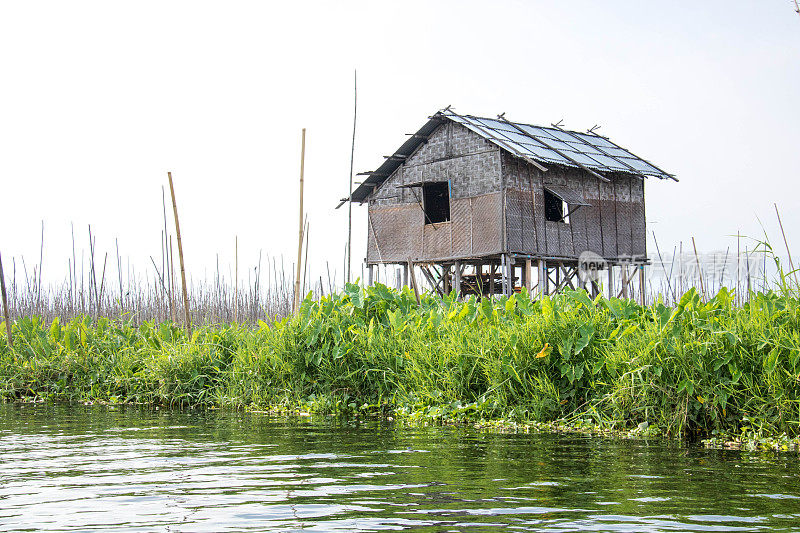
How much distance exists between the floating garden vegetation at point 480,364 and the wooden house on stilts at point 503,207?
25.7ft

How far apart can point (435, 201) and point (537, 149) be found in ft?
10.6

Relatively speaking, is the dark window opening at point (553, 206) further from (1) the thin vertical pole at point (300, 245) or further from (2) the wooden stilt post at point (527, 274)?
(1) the thin vertical pole at point (300, 245)

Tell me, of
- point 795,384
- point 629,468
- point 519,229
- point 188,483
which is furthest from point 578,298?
point 519,229

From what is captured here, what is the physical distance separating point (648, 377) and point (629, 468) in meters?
1.42

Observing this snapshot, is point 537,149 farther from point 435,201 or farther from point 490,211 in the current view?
point 435,201

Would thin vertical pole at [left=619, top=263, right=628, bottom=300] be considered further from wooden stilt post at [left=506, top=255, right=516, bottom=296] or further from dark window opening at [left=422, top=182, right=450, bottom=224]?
dark window opening at [left=422, top=182, right=450, bottom=224]

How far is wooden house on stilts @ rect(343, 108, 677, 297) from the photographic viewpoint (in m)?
16.2

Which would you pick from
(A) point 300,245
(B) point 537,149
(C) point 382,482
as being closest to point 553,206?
(B) point 537,149

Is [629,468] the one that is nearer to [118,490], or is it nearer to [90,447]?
[118,490]

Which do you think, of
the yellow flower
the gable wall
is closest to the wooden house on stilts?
the gable wall

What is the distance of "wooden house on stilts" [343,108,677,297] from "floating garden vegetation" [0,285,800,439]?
25.7 feet

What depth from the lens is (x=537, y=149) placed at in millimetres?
16703

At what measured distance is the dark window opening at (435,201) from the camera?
17.8 m

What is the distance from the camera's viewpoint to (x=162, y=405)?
28.0 ft
